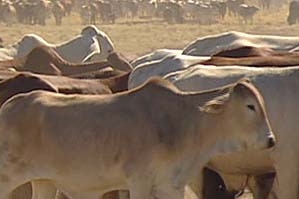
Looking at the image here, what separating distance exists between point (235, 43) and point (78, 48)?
5.51 meters

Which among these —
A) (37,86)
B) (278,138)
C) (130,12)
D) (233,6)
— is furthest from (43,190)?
(130,12)

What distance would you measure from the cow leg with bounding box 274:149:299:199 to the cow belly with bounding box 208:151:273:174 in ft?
0.37

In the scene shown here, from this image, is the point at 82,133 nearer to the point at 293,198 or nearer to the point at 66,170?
the point at 66,170

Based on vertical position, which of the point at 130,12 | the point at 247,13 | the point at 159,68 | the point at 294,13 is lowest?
the point at 130,12

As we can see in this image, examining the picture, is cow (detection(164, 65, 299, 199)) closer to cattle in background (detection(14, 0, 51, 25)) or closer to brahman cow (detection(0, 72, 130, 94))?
brahman cow (detection(0, 72, 130, 94))

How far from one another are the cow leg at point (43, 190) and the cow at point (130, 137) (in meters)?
0.35

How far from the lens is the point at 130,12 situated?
166 feet

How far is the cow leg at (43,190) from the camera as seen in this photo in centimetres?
873

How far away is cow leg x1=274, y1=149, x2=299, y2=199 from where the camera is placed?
8.85m

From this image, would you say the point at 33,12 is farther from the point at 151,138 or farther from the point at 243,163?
the point at 151,138

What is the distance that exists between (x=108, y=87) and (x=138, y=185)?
10.7 feet

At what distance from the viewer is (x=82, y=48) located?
65.7ft

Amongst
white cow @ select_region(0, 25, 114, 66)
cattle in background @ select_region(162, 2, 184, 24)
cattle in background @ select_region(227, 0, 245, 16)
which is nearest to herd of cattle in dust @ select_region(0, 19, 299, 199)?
white cow @ select_region(0, 25, 114, 66)

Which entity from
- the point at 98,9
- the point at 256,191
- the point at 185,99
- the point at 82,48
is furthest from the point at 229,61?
the point at 98,9
